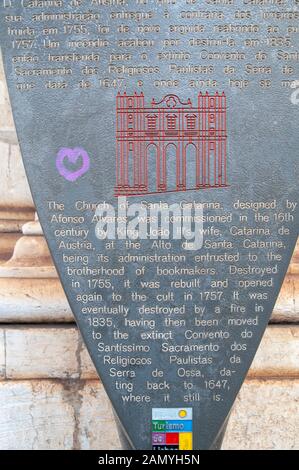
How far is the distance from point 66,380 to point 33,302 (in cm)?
37

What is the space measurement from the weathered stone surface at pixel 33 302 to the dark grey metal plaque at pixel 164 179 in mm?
574

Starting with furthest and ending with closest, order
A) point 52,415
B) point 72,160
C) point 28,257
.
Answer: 1. point 28,257
2. point 52,415
3. point 72,160

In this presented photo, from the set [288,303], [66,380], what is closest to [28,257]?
[66,380]

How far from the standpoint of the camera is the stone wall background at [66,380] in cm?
272

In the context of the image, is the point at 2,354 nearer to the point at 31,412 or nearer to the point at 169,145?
the point at 31,412

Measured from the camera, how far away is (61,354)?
276 centimetres

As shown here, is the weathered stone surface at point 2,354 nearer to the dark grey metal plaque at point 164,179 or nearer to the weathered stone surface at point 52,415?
the weathered stone surface at point 52,415

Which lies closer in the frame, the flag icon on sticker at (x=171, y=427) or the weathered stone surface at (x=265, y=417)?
the flag icon on sticker at (x=171, y=427)

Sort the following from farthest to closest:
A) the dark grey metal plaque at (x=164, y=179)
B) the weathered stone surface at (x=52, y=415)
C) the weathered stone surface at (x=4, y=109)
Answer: the weathered stone surface at (x=4, y=109) < the weathered stone surface at (x=52, y=415) < the dark grey metal plaque at (x=164, y=179)

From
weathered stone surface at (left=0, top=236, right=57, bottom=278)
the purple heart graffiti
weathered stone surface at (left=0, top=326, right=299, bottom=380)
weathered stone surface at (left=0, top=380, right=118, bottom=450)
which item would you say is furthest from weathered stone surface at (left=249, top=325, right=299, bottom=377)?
the purple heart graffiti

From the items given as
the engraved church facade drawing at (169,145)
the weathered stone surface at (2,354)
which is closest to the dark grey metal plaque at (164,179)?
the engraved church facade drawing at (169,145)

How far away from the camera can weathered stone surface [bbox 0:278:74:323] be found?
275 centimetres

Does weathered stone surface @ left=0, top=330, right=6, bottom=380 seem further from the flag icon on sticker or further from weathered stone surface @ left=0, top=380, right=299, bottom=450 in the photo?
the flag icon on sticker

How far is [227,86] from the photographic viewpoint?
7.07ft
